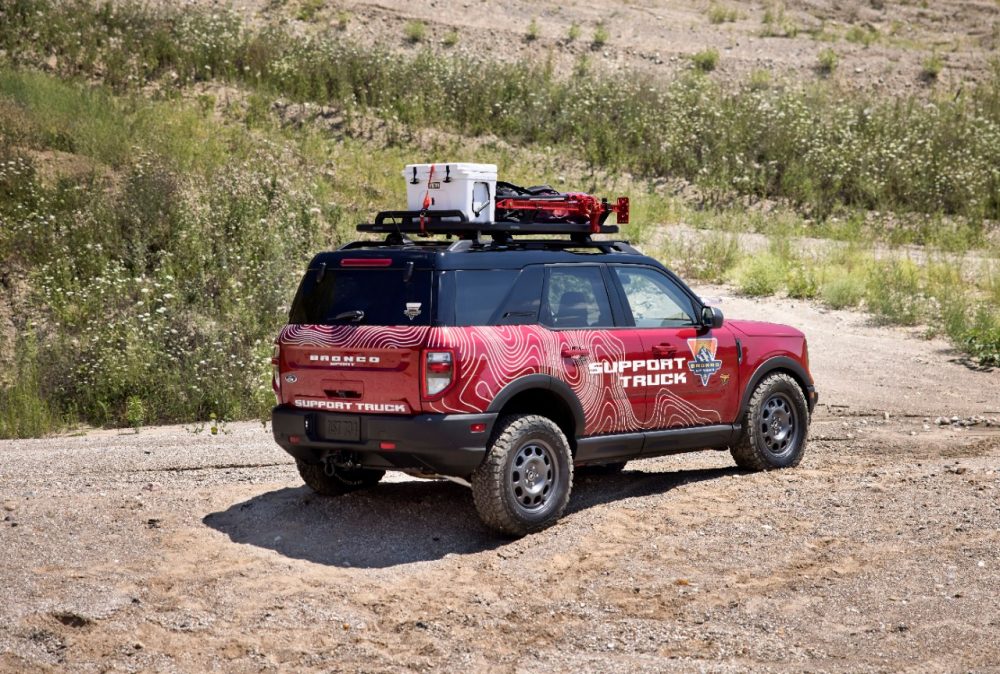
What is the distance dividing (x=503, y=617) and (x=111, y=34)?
68.9ft

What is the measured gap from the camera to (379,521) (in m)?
8.47

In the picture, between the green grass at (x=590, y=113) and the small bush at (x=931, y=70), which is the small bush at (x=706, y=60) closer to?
the green grass at (x=590, y=113)

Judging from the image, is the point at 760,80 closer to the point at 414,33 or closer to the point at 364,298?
the point at 414,33

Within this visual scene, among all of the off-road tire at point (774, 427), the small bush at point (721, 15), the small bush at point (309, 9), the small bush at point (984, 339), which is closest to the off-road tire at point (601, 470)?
the off-road tire at point (774, 427)

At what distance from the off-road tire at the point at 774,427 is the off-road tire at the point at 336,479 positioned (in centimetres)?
284

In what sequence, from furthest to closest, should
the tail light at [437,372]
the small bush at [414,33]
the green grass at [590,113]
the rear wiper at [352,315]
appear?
1. the small bush at [414,33]
2. the green grass at [590,113]
3. the rear wiper at [352,315]
4. the tail light at [437,372]

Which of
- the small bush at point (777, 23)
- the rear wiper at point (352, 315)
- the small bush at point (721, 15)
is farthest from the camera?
the small bush at point (721, 15)

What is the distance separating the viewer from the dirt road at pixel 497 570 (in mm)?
6031

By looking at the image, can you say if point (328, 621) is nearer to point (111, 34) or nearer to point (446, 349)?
point (446, 349)

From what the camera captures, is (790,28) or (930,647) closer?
(930,647)

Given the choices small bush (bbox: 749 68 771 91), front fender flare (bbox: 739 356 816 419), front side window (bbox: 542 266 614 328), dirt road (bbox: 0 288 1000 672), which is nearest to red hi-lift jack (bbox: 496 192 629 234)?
front side window (bbox: 542 266 614 328)

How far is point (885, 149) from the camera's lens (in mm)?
25531

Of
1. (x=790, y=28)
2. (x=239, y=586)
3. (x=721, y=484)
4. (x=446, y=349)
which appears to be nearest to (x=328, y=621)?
(x=239, y=586)


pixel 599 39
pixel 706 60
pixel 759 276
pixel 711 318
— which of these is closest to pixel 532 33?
pixel 599 39
